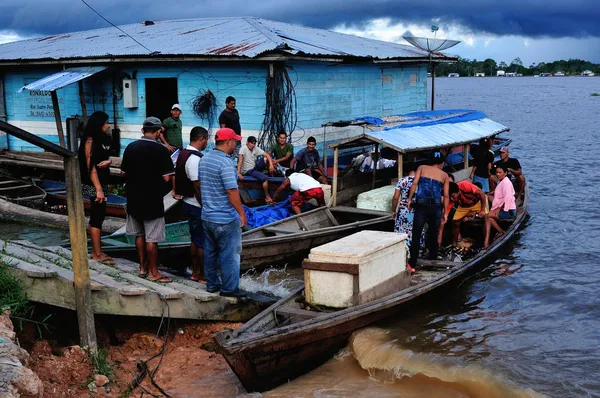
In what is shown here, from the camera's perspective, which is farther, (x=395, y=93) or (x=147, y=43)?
(x=395, y=93)

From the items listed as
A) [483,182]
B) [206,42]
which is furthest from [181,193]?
[483,182]

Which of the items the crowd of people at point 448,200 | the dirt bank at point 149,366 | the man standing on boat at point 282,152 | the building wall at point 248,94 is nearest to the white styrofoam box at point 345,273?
the dirt bank at point 149,366

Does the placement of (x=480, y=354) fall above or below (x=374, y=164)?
below

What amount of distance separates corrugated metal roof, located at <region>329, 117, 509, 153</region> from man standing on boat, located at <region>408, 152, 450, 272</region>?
1.96m

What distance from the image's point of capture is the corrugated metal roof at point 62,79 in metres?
15.5

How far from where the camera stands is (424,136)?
12.6 meters

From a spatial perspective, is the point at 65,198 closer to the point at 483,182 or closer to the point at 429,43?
the point at 483,182

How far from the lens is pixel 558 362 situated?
8258 mm

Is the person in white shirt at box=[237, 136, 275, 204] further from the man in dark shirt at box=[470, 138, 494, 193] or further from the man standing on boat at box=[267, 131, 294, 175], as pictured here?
the man in dark shirt at box=[470, 138, 494, 193]

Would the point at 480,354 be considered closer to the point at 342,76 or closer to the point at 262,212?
the point at 262,212

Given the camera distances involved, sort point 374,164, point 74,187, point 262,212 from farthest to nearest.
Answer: point 374,164, point 262,212, point 74,187

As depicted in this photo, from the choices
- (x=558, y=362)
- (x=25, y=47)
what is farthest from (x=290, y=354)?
(x=25, y=47)

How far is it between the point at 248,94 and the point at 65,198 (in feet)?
16.1

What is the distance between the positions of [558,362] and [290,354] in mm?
3643
